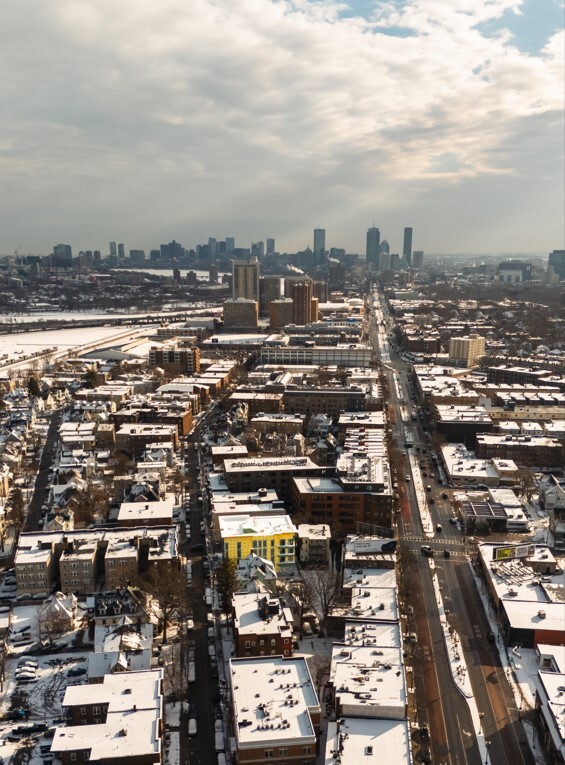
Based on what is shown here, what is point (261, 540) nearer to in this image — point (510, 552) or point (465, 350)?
point (510, 552)

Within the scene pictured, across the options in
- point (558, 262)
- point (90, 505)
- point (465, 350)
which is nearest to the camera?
point (90, 505)

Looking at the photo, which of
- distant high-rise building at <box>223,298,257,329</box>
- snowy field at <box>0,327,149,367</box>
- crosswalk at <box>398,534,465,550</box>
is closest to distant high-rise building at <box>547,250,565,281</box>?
distant high-rise building at <box>223,298,257,329</box>

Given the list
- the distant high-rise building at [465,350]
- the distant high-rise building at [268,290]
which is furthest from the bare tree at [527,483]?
the distant high-rise building at [268,290]

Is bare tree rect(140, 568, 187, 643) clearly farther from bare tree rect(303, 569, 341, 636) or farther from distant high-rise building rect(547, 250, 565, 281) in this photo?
distant high-rise building rect(547, 250, 565, 281)

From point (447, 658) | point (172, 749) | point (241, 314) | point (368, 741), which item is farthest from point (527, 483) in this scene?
A: point (241, 314)

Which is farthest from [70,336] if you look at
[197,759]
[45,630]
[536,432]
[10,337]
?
[197,759]

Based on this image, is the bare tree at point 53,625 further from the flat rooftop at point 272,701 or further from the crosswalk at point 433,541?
the crosswalk at point 433,541
